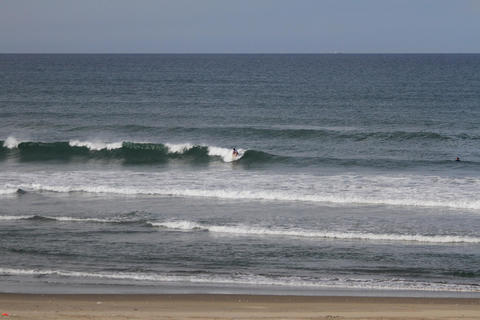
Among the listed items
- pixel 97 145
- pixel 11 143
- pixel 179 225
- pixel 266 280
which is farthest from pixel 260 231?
pixel 11 143

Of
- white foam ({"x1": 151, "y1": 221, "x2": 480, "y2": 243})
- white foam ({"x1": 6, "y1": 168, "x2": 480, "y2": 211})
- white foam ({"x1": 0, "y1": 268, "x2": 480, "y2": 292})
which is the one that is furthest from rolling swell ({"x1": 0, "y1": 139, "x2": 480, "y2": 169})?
white foam ({"x1": 0, "y1": 268, "x2": 480, "y2": 292})

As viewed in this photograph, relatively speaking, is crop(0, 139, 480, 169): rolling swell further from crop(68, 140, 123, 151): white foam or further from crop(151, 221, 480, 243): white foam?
crop(151, 221, 480, 243): white foam

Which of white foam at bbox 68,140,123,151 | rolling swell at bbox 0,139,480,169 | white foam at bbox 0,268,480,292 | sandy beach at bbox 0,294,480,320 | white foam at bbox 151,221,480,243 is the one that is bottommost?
white foam at bbox 0,268,480,292

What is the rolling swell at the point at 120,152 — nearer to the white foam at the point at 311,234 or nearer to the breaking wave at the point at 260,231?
the breaking wave at the point at 260,231

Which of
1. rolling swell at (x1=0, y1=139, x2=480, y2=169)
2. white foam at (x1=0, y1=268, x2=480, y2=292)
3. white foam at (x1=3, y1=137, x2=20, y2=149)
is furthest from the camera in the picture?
white foam at (x1=3, y1=137, x2=20, y2=149)

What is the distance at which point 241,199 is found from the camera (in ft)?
87.4

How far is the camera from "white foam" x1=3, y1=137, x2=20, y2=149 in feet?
129

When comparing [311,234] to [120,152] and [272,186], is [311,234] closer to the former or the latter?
[272,186]

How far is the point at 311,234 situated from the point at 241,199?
5.69 metres

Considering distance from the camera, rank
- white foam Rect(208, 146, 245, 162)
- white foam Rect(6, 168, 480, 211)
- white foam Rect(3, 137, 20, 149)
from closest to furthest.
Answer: white foam Rect(6, 168, 480, 211), white foam Rect(208, 146, 245, 162), white foam Rect(3, 137, 20, 149)

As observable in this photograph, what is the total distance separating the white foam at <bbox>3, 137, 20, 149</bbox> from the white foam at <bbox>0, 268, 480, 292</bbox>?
2264cm

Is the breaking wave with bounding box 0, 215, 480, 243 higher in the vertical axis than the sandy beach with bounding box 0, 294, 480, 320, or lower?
higher

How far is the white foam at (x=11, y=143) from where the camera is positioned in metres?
39.3

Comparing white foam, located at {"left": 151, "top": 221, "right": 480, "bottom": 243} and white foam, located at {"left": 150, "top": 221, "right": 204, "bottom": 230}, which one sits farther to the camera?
white foam, located at {"left": 150, "top": 221, "right": 204, "bottom": 230}
